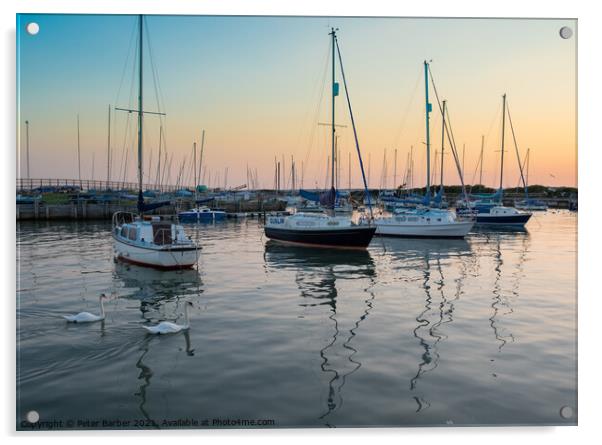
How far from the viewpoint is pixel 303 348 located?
10.1 meters

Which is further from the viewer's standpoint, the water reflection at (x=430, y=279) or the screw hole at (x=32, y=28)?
the water reflection at (x=430, y=279)

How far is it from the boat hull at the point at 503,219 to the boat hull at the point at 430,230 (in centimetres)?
1143

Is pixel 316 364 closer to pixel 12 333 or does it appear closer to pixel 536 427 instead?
pixel 536 427

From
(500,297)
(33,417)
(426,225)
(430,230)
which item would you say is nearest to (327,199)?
(426,225)

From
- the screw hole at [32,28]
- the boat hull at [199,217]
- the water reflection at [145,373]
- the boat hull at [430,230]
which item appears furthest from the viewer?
the boat hull at [199,217]

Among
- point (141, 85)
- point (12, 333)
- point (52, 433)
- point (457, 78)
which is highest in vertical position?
point (141, 85)

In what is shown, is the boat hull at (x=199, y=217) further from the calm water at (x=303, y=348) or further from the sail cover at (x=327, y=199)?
the calm water at (x=303, y=348)

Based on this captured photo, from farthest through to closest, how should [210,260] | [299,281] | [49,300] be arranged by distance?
1. [210,260]
2. [299,281]
3. [49,300]

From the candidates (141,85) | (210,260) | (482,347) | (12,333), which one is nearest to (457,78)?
(482,347)

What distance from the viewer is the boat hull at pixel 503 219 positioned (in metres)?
44.1

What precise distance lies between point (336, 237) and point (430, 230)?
384 inches

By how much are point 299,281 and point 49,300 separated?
7.98 m

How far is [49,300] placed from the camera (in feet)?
47.5

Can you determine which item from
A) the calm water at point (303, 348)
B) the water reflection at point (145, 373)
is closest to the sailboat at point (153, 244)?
the calm water at point (303, 348)
